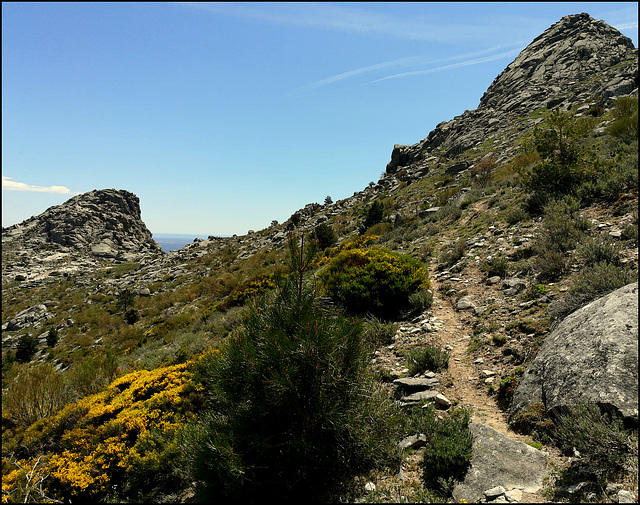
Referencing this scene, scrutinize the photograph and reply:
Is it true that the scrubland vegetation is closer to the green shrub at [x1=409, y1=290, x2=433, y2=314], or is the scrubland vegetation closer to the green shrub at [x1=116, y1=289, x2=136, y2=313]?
the green shrub at [x1=409, y1=290, x2=433, y2=314]

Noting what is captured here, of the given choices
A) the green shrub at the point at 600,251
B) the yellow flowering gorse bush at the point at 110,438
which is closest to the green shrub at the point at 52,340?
the yellow flowering gorse bush at the point at 110,438

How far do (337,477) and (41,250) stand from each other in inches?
3214

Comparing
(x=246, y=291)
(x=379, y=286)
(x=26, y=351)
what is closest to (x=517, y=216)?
(x=379, y=286)

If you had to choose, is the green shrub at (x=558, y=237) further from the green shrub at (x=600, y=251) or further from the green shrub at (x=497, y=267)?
the green shrub at (x=497, y=267)

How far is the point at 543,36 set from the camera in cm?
6662

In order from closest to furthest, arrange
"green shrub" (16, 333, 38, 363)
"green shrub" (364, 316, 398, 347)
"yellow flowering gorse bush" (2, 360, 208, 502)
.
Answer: "yellow flowering gorse bush" (2, 360, 208, 502), "green shrub" (364, 316, 398, 347), "green shrub" (16, 333, 38, 363)

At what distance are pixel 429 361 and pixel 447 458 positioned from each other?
2532 millimetres

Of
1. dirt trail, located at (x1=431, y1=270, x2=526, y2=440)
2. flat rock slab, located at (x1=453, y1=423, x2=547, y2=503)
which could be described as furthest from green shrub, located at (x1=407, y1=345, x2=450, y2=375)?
flat rock slab, located at (x1=453, y1=423, x2=547, y2=503)

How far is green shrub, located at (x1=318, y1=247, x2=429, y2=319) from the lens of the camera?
28.3 ft

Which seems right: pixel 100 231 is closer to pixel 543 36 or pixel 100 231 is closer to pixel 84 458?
pixel 84 458

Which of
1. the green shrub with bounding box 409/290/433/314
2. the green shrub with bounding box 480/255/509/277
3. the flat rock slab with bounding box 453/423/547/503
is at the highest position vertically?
the green shrub with bounding box 480/255/509/277

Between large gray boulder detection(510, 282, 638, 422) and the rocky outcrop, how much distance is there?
2980 centimetres

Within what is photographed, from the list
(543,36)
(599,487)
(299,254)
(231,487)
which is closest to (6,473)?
(231,487)

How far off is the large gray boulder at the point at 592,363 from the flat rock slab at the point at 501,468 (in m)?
0.66
